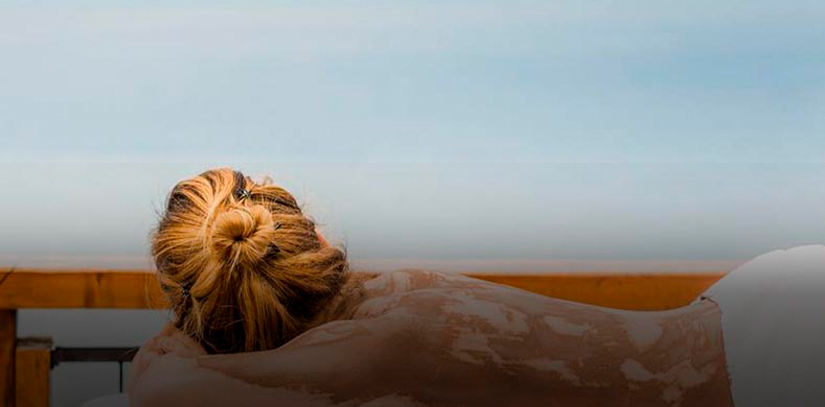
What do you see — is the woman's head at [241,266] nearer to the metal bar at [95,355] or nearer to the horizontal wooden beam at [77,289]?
the horizontal wooden beam at [77,289]

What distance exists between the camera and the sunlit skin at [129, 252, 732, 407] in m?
0.87

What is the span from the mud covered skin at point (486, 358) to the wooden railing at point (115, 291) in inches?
19.0

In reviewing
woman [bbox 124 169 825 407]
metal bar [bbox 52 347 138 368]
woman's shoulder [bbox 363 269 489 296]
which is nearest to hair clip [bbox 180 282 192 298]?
woman [bbox 124 169 825 407]

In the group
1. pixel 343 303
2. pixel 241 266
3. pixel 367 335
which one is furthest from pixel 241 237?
pixel 367 335

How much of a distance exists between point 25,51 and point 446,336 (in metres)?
1.32

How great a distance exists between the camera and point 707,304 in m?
1.06

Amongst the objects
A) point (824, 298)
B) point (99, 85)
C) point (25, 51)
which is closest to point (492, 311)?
point (824, 298)

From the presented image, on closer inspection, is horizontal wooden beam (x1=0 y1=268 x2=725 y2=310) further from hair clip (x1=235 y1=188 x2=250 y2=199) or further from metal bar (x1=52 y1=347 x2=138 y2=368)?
hair clip (x1=235 y1=188 x2=250 y2=199)

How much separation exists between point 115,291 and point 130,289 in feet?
0.08

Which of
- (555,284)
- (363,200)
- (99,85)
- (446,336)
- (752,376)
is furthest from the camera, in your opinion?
(99,85)

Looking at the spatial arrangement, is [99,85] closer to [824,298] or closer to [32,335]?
[32,335]

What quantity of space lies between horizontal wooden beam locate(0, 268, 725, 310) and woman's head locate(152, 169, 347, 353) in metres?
0.38

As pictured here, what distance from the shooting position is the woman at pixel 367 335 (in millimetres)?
873

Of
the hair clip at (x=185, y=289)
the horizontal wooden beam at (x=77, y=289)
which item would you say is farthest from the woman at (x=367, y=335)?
the horizontal wooden beam at (x=77, y=289)
